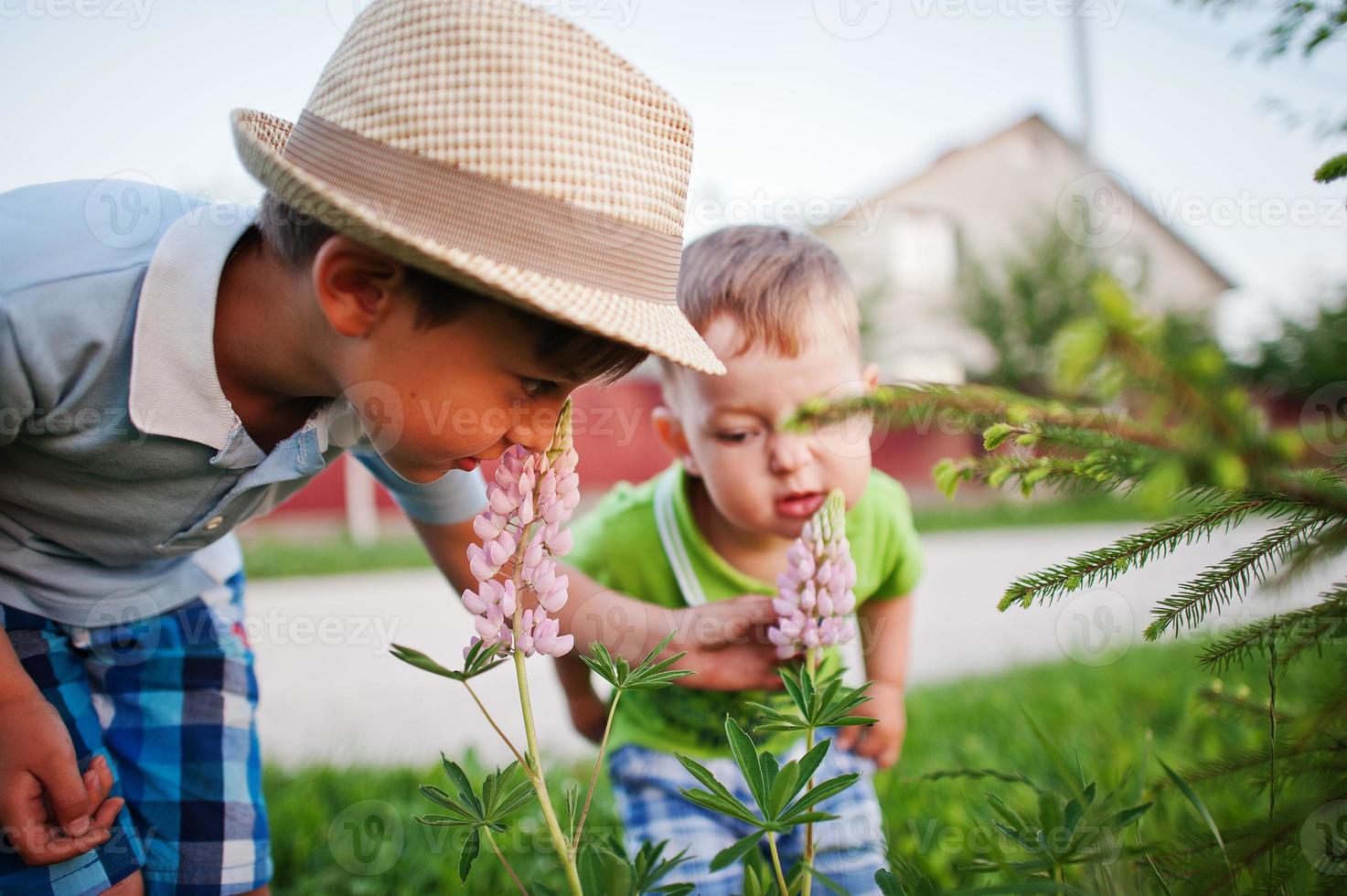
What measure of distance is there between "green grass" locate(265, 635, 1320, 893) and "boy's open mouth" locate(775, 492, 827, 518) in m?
0.61

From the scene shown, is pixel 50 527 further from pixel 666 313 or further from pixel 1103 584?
pixel 1103 584

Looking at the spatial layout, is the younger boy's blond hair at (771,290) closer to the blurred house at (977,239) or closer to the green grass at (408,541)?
the green grass at (408,541)

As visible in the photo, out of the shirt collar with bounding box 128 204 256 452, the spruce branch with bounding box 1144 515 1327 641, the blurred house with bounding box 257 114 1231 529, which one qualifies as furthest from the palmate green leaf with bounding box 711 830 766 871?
the blurred house with bounding box 257 114 1231 529

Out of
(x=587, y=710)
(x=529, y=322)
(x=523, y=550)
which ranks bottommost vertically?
(x=587, y=710)

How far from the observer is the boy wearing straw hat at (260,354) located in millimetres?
1453

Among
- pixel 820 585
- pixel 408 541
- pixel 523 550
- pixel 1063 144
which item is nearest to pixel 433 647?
pixel 820 585

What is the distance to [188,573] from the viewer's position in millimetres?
2209

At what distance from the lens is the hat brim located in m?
1.35

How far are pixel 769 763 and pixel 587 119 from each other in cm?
100

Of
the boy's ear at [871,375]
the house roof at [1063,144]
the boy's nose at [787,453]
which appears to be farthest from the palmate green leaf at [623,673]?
the house roof at [1063,144]

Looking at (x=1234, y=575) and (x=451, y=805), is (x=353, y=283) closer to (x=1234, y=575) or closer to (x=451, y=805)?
(x=451, y=805)

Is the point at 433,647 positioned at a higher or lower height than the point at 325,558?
higher

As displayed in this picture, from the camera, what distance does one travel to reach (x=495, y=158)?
144 centimetres

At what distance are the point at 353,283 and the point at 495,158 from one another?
330 mm
